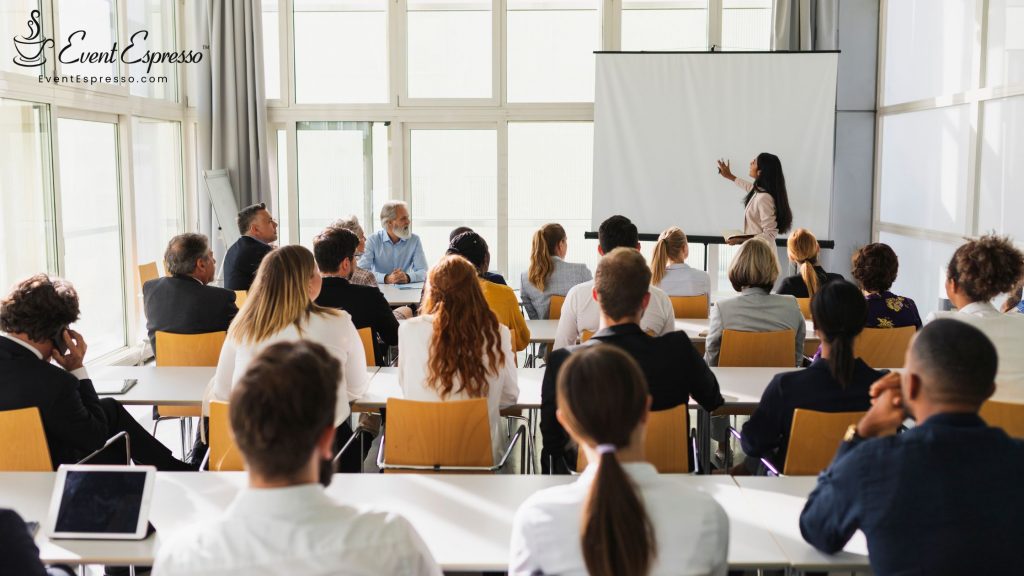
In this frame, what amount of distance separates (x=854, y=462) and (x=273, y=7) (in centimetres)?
771

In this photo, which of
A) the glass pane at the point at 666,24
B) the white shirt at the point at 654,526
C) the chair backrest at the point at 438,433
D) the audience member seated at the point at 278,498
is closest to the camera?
the audience member seated at the point at 278,498

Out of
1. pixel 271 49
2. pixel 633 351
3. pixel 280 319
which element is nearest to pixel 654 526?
pixel 633 351

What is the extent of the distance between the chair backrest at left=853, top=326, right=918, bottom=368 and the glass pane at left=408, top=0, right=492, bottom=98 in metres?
5.05

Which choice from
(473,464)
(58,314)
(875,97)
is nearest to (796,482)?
(473,464)

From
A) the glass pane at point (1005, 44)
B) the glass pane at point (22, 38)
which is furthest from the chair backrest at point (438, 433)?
the glass pane at point (1005, 44)

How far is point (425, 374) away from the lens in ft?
10.5

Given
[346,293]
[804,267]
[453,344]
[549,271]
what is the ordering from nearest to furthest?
[453,344] → [346,293] → [804,267] → [549,271]

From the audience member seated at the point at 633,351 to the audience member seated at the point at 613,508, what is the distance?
98 cm

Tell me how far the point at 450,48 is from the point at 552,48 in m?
0.95

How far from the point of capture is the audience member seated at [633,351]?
9.05 ft

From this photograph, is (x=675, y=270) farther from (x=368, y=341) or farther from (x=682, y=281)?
(x=368, y=341)

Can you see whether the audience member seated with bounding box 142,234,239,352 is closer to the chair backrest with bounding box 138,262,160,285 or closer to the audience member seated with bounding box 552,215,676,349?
the audience member seated with bounding box 552,215,676,349

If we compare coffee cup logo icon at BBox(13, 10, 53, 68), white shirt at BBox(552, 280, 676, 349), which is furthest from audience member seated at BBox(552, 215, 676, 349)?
coffee cup logo icon at BBox(13, 10, 53, 68)

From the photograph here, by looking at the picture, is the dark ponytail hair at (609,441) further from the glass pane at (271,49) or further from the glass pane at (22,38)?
the glass pane at (271,49)
